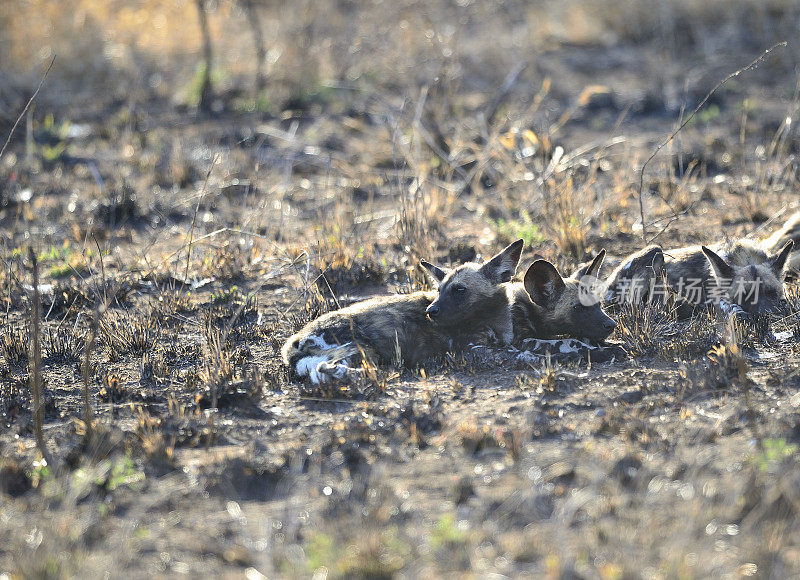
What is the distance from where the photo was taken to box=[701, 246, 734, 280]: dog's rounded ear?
5.94 m

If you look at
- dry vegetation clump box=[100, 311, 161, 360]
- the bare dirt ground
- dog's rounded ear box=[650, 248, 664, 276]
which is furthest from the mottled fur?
dry vegetation clump box=[100, 311, 161, 360]

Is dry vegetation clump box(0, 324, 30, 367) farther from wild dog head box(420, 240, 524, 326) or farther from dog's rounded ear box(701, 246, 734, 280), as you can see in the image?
dog's rounded ear box(701, 246, 734, 280)

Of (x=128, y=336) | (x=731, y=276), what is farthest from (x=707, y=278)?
(x=128, y=336)

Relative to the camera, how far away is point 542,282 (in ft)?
19.5

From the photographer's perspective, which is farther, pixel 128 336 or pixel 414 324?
pixel 128 336

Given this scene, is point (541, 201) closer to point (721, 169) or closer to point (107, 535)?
point (721, 169)

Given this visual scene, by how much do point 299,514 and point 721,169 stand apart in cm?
744

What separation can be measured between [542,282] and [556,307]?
0.20 meters

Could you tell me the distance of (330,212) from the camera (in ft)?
27.9

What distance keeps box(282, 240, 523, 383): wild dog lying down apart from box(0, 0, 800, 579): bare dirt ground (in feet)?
0.83

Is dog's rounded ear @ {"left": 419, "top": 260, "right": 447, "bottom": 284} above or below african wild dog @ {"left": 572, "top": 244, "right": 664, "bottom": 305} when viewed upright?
above

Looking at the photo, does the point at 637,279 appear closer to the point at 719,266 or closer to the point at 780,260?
the point at 719,266

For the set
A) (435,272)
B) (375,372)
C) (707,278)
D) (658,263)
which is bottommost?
(375,372)

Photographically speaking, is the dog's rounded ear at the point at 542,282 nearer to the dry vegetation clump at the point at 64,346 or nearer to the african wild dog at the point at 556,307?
the african wild dog at the point at 556,307
